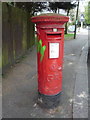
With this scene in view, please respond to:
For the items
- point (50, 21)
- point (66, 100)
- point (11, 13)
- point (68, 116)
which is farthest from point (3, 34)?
point (68, 116)

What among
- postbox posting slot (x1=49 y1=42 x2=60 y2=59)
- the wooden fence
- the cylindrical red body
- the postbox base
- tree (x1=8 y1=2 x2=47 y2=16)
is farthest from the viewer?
tree (x1=8 y1=2 x2=47 y2=16)

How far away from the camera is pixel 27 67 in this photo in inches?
237

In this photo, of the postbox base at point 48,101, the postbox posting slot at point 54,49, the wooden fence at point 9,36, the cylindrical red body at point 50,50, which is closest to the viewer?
the cylindrical red body at point 50,50

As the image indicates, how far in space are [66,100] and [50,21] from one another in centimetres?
187

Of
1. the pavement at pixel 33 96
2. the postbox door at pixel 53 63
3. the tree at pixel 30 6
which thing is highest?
the tree at pixel 30 6

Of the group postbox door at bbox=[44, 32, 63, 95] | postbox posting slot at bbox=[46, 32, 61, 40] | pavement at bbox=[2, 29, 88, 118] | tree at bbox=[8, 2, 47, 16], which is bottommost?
pavement at bbox=[2, 29, 88, 118]

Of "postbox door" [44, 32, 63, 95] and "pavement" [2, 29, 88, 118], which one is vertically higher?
"postbox door" [44, 32, 63, 95]

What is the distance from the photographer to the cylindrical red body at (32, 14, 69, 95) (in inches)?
114

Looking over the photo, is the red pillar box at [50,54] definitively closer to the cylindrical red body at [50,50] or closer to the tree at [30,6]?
the cylindrical red body at [50,50]

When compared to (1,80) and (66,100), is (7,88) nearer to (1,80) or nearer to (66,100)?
(1,80)

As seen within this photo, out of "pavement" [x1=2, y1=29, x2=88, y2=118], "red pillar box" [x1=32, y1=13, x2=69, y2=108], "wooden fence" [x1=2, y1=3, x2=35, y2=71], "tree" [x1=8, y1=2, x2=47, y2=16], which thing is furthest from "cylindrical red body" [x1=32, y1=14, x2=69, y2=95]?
"tree" [x1=8, y1=2, x2=47, y2=16]

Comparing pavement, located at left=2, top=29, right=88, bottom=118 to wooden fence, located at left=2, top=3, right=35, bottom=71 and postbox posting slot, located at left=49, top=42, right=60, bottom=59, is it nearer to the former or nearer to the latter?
wooden fence, located at left=2, top=3, right=35, bottom=71

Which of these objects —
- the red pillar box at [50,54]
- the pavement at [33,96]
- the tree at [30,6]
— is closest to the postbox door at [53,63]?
the red pillar box at [50,54]

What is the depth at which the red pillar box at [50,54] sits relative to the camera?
2.91 meters
